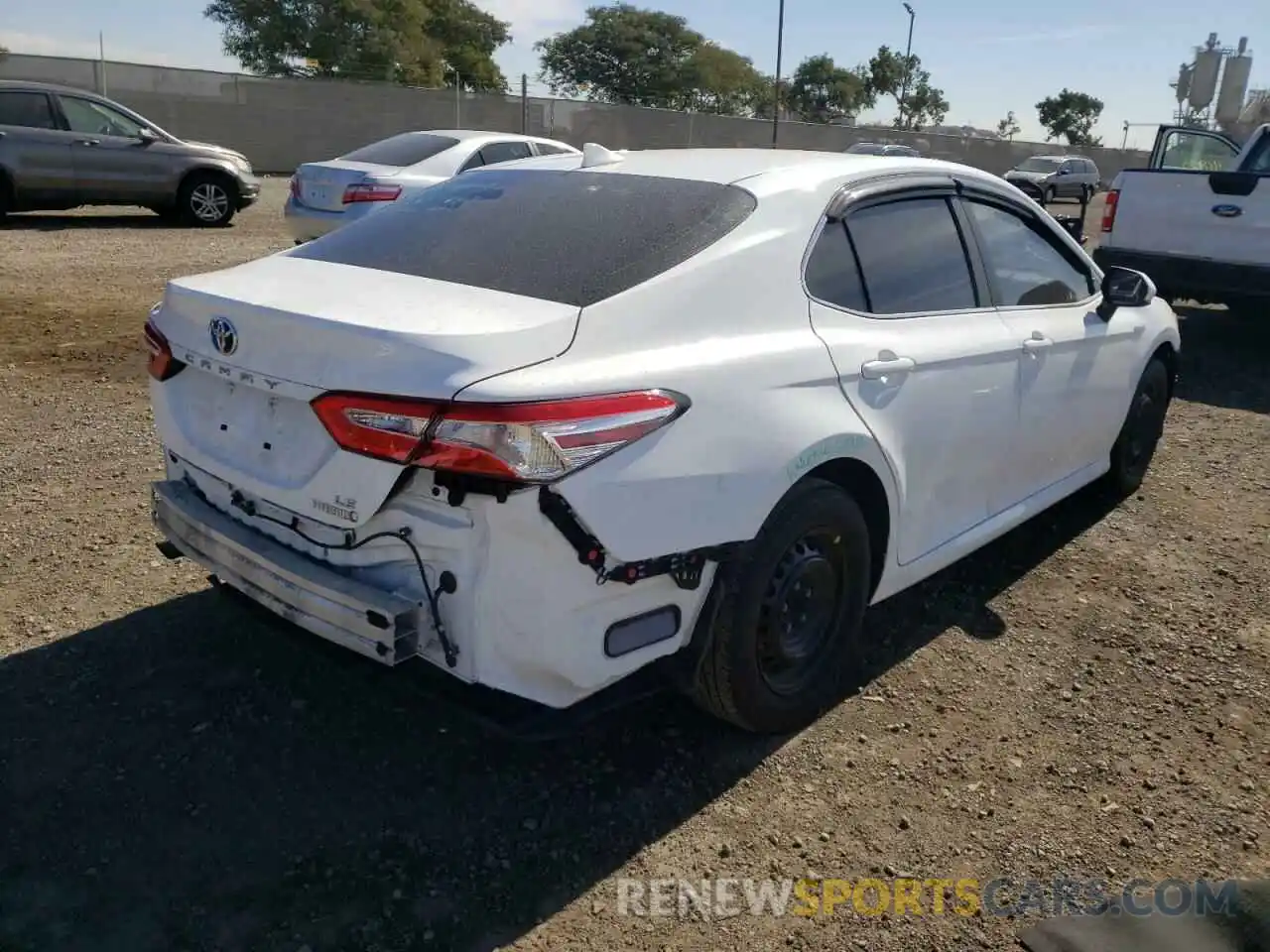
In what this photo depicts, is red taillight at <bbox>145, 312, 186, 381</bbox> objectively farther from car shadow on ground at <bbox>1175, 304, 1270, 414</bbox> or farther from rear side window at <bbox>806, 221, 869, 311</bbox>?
car shadow on ground at <bbox>1175, 304, 1270, 414</bbox>

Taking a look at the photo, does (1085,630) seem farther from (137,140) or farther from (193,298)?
(137,140)

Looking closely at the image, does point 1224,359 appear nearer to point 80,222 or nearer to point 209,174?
point 209,174

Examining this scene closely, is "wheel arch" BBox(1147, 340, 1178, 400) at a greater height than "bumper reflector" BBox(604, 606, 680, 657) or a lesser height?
greater

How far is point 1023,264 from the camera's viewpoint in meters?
4.18

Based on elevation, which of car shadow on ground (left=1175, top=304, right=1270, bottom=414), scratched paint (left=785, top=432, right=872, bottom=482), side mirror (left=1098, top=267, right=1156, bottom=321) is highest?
side mirror (left=1098, top=267, right=1156, bottom=321)

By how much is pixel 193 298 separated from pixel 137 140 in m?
12.6

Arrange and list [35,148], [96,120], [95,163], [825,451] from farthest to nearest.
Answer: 1. [96,120]
2. [95,163]
3. [35,148]
4. [825,451]

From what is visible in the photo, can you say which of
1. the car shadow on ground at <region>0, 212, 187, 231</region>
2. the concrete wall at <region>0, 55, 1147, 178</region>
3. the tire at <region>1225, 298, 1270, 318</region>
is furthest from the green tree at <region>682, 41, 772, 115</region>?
the tire at <region>1225, 298, 1270, 318</region>

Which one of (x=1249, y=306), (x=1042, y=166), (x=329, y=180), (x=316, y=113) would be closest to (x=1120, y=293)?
(x=1249, y=306)

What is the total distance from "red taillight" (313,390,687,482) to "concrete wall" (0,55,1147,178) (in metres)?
26.5

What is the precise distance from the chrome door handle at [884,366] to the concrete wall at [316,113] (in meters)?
26.5

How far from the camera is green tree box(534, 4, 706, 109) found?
A: 7338 cm

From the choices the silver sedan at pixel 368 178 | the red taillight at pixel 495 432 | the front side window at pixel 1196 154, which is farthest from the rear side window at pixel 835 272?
the front side window at pixel 1196 154

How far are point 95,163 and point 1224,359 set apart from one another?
42.8ft
